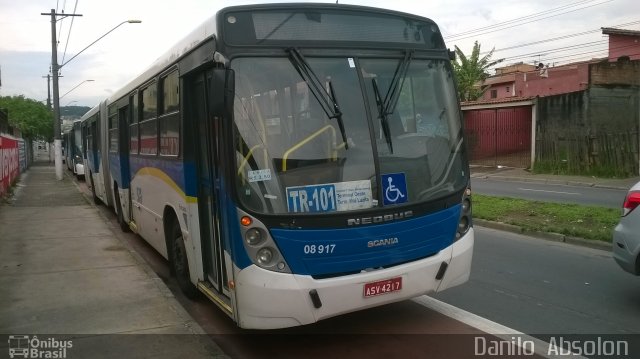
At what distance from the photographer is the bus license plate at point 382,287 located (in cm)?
425

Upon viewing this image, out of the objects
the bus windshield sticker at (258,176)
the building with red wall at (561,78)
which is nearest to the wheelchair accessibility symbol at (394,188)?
the bus windshield sticker at (258,176)

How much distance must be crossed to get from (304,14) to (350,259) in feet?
6.71

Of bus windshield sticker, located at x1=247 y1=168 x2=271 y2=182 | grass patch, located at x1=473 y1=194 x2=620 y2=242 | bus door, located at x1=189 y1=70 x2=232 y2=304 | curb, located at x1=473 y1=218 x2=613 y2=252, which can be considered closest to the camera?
bus windshield sticker, located at x1=247 y1=168 x2=271 y2=182

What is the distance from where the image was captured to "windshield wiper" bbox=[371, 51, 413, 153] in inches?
176

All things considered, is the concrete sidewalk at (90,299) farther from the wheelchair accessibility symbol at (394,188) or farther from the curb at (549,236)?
the curb at (549,236)

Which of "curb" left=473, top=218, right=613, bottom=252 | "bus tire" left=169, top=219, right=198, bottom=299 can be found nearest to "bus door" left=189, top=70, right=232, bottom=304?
"bus tire" left=169, top=219, right=198, bottom=299

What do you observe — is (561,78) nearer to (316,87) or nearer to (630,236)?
(630,236)

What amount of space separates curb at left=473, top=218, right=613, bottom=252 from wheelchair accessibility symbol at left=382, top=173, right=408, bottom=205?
5.19 meters

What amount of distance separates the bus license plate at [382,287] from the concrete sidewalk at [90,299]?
133 cm

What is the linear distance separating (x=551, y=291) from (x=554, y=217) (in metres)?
4.74

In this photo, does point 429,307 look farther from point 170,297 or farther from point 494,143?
point 494,143

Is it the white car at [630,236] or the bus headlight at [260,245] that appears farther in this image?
the white car at [630,236]

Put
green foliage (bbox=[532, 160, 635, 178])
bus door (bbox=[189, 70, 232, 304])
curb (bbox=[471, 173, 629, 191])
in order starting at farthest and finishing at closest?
green foliage (bbox=[532, 160, 635, 178]), curb (bbox=[471, 173, 629, 191]), bus door (bbox=[189, 70, 232, 304])

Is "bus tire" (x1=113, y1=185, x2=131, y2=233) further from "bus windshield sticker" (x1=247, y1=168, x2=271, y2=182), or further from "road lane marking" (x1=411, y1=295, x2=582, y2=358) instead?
"bus windshield sticker" (x1=247, y1=168, x2=271, y2=182)
